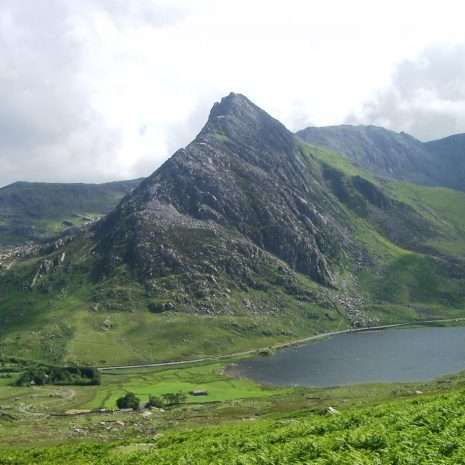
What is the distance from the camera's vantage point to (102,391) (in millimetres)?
190875

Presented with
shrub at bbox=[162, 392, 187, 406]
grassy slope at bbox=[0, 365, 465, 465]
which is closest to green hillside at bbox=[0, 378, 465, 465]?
grassy slope at bbox=[0, 365, 465, 465]

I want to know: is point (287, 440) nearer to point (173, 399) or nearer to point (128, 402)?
point (128, 402)

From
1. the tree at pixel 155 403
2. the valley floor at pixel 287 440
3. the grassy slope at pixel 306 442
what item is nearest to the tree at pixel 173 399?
the tree at pixel 155 403

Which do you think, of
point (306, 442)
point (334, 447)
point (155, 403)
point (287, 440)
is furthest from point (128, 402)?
point (334, 447)

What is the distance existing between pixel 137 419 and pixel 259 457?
312ft

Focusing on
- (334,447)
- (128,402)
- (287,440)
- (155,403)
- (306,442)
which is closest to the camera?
(334,447)

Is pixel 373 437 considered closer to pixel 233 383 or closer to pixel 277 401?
pixel 277 401

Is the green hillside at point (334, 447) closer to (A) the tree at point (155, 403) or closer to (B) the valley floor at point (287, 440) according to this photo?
(B) the valley floor at point (287, 440)

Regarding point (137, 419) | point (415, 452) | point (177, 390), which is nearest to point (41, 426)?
point (137, 419)

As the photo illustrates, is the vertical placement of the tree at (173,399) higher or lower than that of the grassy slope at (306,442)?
lower

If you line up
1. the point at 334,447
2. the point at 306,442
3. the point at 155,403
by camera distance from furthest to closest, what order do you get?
the point at 155,403 → the point at 306,442 → the point at 334,447

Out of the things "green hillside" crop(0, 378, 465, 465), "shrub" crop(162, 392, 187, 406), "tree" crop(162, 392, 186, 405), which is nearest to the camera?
"green hillside" crop(0, 378, 465, 465)

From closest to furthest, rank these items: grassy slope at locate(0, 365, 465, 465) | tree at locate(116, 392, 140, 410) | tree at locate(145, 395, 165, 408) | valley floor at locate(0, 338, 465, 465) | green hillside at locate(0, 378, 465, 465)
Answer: green hillside at locate(0, 378, 465, 465)
grassy slope at locate(0, 365, 465, 465)
valley floor at locate(0, 338, 465, 465)
tree at locate(145, 395, 165, 408)
tree at locate(116, 392, 140, 410)

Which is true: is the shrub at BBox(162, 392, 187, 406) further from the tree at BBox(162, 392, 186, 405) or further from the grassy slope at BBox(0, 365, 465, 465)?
the grassy slope at BBox(0, 365, 465, 465)
